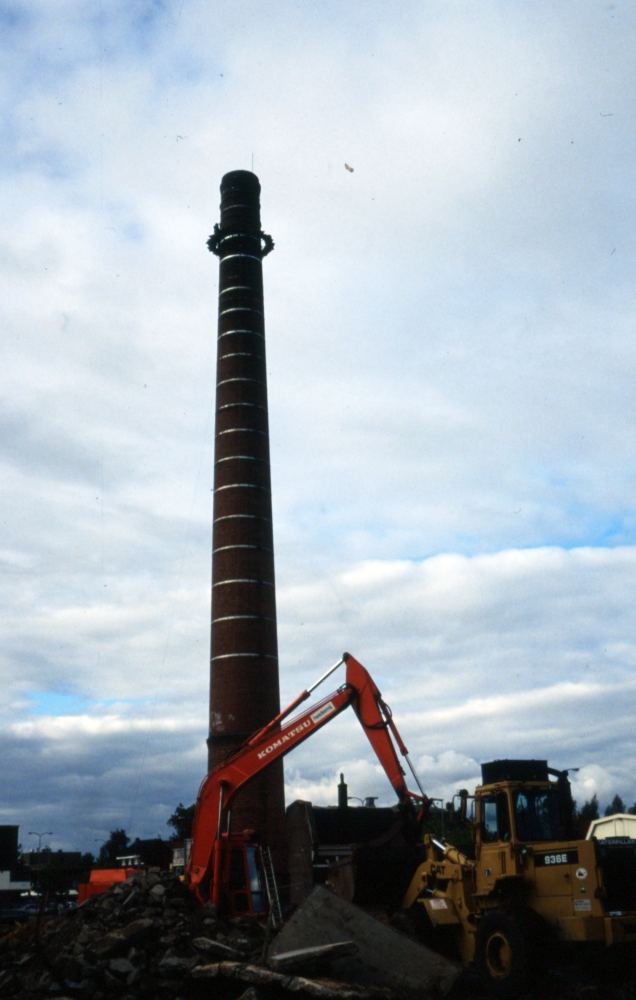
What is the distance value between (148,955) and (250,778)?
4.78 metres

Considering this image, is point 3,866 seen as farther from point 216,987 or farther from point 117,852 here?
point 216,987

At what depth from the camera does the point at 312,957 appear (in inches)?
424

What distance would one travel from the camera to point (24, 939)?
1570 centimetres

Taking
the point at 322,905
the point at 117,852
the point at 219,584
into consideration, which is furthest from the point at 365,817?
the point at 117,852

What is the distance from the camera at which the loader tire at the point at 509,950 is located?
1128 cm

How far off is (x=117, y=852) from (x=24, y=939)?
219ft

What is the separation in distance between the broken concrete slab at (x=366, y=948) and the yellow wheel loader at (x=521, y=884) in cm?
98

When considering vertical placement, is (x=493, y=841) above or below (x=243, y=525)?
below

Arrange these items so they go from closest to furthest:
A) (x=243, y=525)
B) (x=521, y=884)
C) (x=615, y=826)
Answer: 1. (x=521, y=884)
2. (x=243, y=525)
3. (x=615, y=826)

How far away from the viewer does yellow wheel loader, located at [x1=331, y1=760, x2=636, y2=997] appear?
1131cm

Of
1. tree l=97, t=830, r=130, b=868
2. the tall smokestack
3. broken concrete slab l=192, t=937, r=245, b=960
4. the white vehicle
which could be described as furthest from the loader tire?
tree l=97, t=830, r=130, b=868

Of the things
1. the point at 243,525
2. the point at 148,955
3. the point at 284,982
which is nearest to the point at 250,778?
the point at 148,955

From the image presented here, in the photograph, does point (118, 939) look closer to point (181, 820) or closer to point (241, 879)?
point (241, 879)

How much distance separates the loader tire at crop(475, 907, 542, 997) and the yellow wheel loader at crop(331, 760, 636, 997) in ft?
0.04
